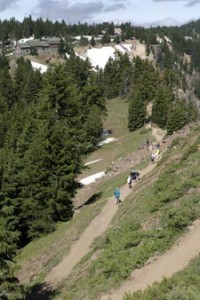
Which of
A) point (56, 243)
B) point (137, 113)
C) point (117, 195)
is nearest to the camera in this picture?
point (56, 243)

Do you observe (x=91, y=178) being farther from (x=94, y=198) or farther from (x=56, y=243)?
(x=56, y=243)

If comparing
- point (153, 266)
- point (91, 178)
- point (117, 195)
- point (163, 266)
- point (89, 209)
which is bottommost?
point (91, 178)

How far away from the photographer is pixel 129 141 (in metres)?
73.2

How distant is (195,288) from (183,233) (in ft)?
26.9

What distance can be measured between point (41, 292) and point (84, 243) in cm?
490

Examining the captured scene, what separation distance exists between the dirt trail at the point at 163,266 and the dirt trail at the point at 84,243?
6.71 meters

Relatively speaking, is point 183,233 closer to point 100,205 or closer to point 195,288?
point 195,288

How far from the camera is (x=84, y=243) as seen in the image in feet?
101

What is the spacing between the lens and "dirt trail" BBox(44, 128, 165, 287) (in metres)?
27.9

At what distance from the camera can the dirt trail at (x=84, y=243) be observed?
2791cm

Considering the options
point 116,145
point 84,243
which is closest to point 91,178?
point 116,145

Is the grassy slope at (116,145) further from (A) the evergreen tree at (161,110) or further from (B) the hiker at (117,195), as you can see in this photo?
(B) the hiker at (117,195)

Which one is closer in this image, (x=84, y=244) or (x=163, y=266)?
(x=163, y=266)

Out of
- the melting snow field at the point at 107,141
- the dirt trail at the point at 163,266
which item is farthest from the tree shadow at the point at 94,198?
the melting snow field at the point at 107,141
